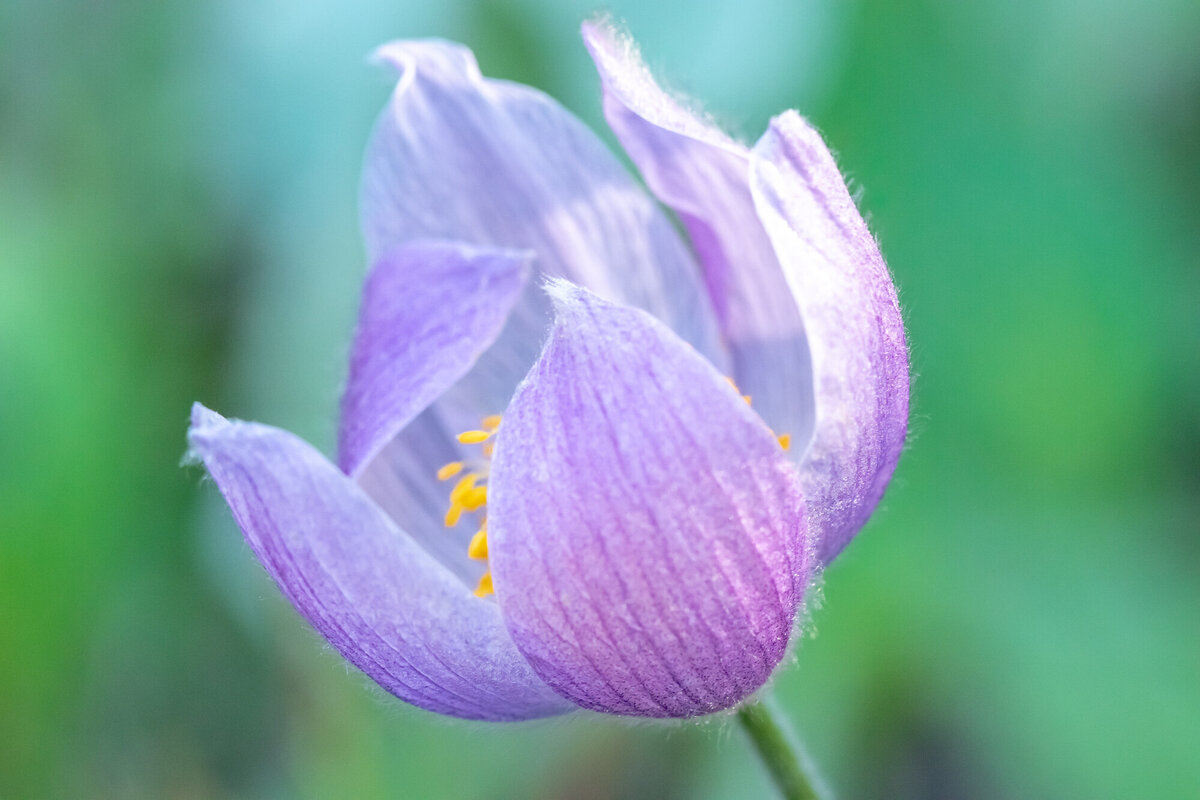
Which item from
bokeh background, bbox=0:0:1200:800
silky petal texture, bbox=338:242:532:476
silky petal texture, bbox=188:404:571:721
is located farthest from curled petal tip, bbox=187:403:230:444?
bokeh background, bbox=0:0:1200:800

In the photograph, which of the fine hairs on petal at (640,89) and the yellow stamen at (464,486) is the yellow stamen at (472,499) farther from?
the fine hairs on petal at (640,89)

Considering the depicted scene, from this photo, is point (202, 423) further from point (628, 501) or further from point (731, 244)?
point (731, 244)

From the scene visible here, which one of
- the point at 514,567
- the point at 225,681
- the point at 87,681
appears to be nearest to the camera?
the point at 514,567

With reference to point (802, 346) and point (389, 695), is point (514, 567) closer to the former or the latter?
point (389, 695)

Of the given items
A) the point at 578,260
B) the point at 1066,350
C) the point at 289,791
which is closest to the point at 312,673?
the point at 289,791

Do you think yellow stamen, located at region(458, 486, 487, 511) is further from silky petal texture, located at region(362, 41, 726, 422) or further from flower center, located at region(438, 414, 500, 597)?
silky petal texture, located at region(362, 41, 726, 422)
